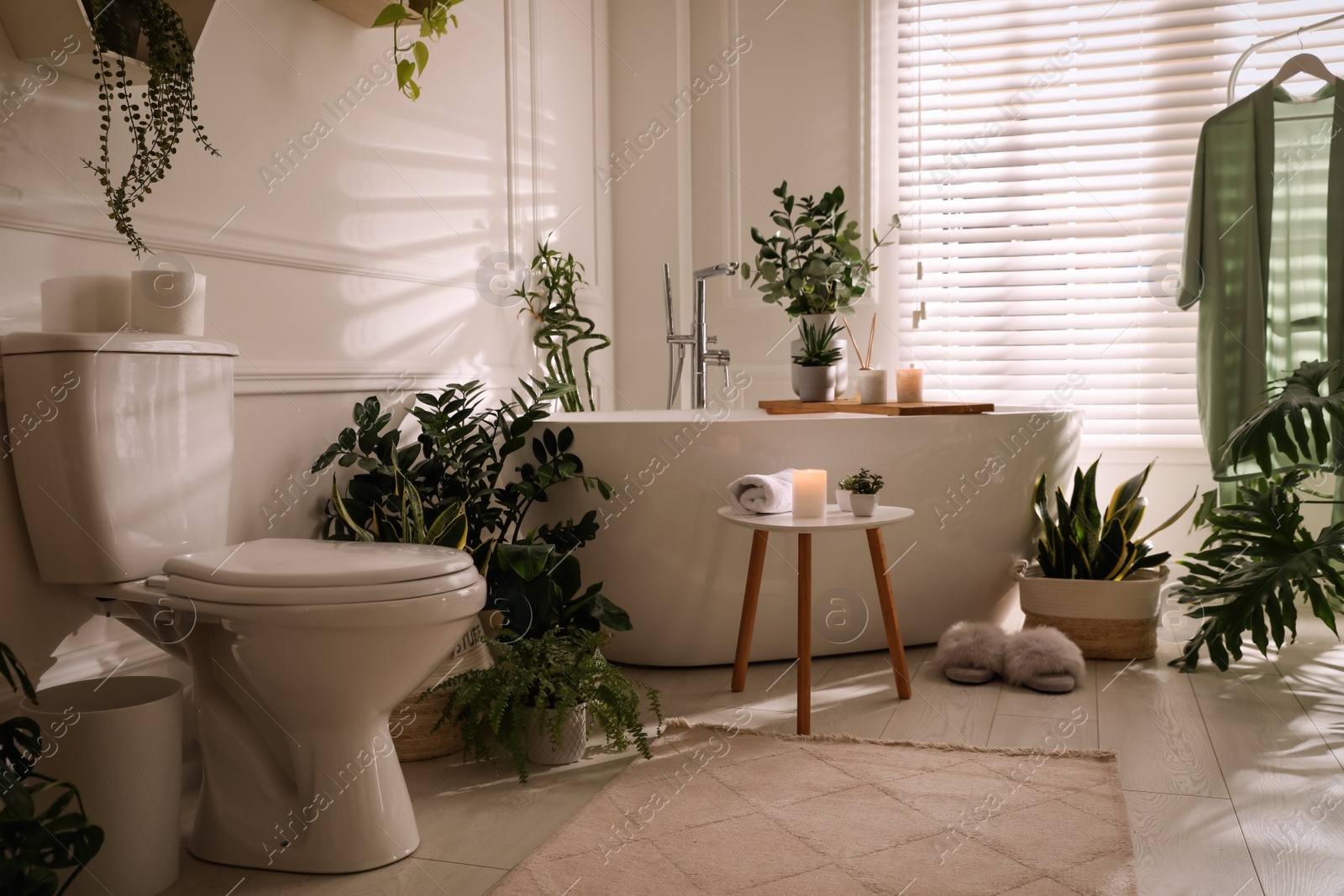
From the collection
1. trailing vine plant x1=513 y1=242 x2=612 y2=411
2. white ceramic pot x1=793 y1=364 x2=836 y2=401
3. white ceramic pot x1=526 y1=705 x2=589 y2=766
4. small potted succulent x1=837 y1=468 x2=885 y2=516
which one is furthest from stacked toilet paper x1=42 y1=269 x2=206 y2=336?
white ceramic pot x1=793 y1=364 x2=836 y2=401

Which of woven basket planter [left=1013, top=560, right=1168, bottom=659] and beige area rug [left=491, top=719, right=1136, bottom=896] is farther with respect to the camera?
woven basket planter [left=1013, top=560, right=1168, bottom=659]

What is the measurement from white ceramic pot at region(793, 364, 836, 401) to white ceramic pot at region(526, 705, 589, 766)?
1.37 m

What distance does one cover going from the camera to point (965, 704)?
2279mm

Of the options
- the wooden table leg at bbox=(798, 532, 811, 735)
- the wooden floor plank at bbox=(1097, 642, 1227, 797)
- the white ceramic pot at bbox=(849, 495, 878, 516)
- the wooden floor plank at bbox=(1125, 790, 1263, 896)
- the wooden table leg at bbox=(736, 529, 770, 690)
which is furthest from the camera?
the wooden table leg at bbox=(736, 529, 770, 690)

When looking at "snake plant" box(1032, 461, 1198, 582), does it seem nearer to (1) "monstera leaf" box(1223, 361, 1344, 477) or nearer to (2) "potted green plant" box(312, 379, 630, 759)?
(1) "monstera leaf" box(1223, 361, 1344, 477)

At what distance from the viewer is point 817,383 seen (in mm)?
3033

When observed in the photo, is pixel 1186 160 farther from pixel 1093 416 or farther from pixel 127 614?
pixel 127 614

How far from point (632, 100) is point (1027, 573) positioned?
220 cm

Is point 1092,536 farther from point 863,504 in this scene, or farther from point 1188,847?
point 1188,847

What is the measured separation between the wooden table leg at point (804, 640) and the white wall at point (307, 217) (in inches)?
40.1

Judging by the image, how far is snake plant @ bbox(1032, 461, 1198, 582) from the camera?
2.70 meters

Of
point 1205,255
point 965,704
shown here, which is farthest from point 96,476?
point 1205,255

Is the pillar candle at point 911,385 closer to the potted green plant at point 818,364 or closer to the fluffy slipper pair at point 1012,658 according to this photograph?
the potted green plant at point 818,364

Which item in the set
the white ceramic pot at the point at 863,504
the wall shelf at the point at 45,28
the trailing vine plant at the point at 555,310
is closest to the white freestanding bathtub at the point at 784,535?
the white ceramic pot at the point at 863,504
